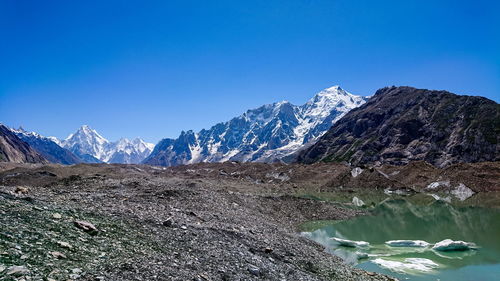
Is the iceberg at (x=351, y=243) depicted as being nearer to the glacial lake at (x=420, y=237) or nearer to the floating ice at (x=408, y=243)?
the glacial lake at (x=420, y=237)

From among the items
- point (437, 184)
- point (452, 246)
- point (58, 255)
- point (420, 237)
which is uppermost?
point (437, 184)

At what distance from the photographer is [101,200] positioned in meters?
31.6

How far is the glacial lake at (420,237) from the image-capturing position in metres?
29.3

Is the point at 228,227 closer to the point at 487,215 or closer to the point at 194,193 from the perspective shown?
the point at 194,193

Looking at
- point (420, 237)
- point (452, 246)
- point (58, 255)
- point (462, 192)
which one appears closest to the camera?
point (58, 255)

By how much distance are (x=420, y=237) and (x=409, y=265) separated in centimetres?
1459

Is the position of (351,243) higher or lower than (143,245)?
higher

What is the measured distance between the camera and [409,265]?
30.5m

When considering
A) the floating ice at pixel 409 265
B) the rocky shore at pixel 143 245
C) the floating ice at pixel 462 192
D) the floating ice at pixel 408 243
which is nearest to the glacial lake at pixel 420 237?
the floating ice at pixel 409 265

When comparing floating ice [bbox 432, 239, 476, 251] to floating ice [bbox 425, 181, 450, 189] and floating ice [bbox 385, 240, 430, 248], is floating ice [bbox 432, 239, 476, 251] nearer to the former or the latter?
floating ice [bbox 385, 240, 430, 248]

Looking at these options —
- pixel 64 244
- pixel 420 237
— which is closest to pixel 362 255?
pixel 420 237

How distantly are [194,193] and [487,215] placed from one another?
4974 centimetres

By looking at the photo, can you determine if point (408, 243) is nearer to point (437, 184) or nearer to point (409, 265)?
point (409, 265)

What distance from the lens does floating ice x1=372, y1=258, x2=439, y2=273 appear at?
29406 mm
